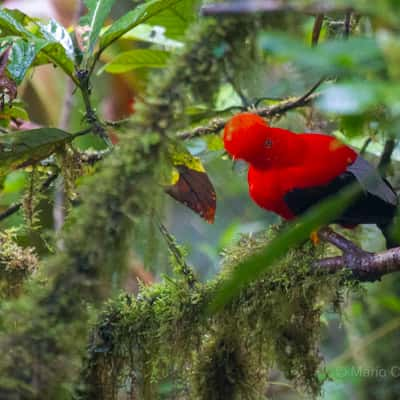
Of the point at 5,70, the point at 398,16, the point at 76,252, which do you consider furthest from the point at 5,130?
the point at 398,16

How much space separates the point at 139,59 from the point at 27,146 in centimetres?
85

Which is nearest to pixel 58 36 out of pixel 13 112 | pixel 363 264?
pixel 13 112

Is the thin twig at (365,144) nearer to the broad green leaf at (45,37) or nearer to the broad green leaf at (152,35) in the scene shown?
the broad green leaf at (152,35)

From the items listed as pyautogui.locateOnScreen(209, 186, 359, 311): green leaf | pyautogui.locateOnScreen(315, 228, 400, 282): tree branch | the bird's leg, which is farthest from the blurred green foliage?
the bird's leg

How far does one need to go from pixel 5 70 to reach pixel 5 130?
43cm

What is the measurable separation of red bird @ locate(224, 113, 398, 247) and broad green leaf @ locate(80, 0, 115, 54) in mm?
655

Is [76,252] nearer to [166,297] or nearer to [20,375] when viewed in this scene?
[20,375]

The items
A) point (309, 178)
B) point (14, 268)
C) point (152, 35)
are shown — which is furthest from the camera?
point (152, 35)

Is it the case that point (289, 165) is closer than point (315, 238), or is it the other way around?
point (315, 238)

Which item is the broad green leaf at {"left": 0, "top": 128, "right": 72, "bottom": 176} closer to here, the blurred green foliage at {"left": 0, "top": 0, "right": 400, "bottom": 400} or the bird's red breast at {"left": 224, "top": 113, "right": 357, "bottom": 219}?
the blurred green foliage at {"left": 0, "top": 0, "right": 400, "bottom": 400}

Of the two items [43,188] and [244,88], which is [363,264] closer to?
[244,88]

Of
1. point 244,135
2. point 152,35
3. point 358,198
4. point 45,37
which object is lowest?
point 358,198

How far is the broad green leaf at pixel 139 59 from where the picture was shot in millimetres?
2514

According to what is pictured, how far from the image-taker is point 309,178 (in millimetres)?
2312
